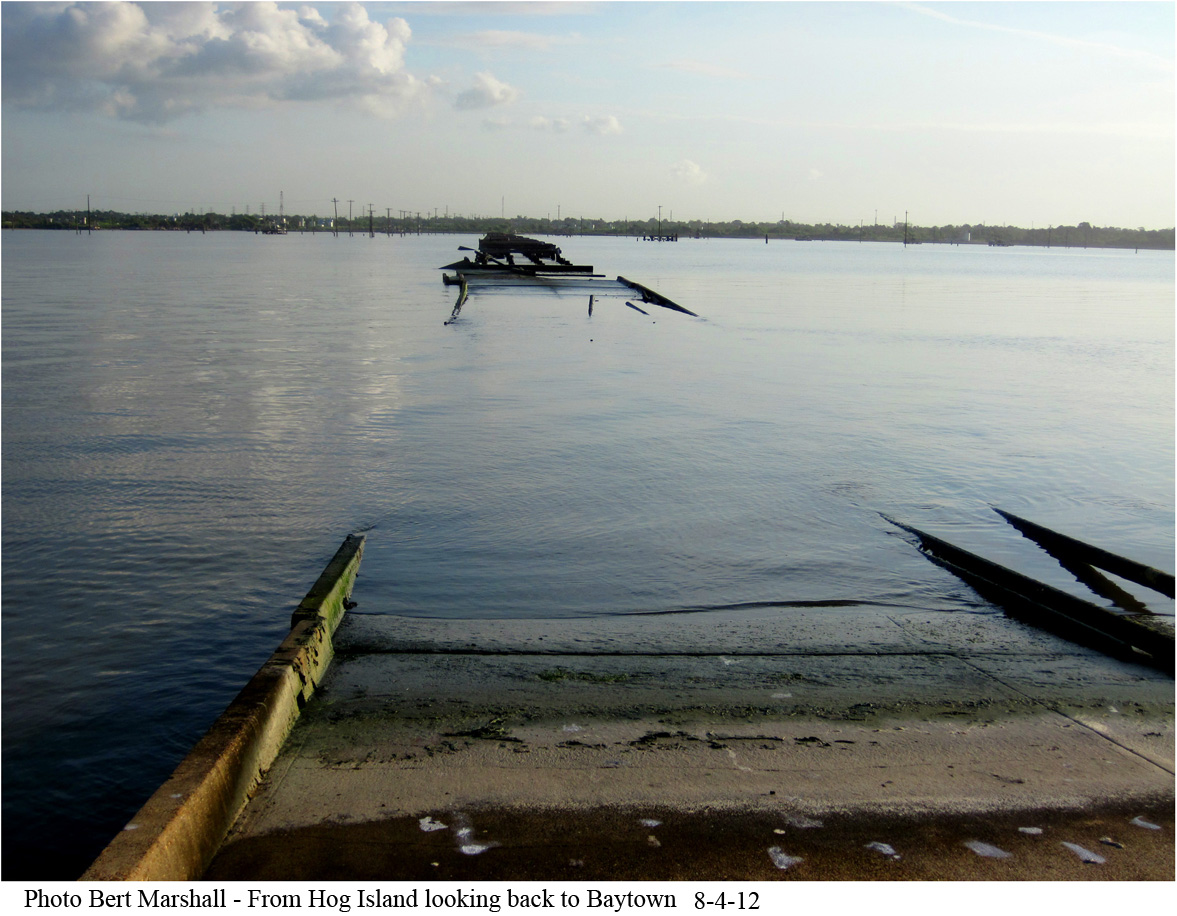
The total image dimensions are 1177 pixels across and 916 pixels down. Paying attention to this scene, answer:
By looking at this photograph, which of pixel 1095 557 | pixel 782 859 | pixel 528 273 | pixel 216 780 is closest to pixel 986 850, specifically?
pixel 782 859

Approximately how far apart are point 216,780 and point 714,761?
2224 mm

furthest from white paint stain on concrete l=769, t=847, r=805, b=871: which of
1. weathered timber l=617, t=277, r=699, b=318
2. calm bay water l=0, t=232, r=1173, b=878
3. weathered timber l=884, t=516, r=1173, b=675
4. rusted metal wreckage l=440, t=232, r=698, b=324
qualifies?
rusted metal wreckage l=440, t=232, r=698, b=324

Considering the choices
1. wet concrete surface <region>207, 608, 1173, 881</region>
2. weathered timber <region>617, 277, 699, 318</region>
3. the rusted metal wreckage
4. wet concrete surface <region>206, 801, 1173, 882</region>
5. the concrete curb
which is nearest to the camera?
the concrete curb

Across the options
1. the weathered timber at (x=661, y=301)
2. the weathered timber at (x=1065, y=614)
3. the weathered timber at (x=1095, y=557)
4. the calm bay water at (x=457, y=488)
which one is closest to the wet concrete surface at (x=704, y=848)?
the calm bay water at (x=457, y=488)

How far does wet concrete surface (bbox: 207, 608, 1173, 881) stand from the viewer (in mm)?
3566

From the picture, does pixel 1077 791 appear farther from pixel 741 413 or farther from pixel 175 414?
pixel 175 414

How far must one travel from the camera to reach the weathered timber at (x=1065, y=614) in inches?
236

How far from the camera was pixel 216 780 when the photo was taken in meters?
3.64

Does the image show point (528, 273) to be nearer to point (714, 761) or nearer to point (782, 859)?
point (714, 761)

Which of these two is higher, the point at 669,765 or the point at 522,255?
the point at 522,255

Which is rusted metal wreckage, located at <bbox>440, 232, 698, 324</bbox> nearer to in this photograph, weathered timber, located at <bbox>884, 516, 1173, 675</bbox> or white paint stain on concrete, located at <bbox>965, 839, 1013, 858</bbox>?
weathered timber, located at <bbox>884, 516, 1173, 675</bbox>

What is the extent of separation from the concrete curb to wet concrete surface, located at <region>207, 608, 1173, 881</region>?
11 centimetres

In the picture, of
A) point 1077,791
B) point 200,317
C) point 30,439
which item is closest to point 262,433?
point 30,439

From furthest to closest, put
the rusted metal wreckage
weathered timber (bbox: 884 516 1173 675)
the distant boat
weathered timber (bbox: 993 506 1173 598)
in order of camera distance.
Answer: the distant boat, the rusted metal wreckage, weathered timber (bbox: 993 506 1173 598), weathered timber (bbox: 884 516 1173 675)
